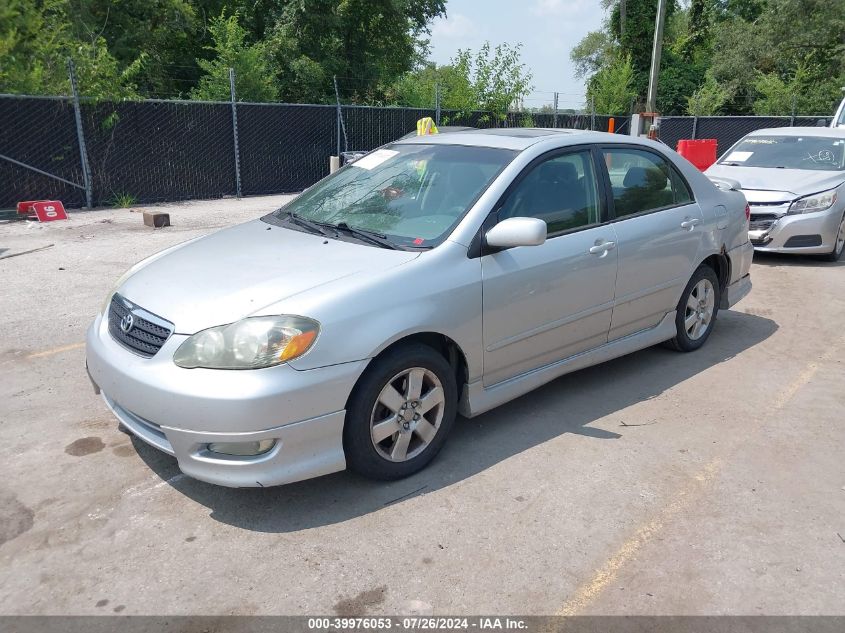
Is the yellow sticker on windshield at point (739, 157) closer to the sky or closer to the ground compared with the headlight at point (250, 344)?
closer to the sky

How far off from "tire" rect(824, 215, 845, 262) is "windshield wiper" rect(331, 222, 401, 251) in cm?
715

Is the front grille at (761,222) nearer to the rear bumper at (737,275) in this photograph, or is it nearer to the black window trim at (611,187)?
the rear bumper at (737,275)

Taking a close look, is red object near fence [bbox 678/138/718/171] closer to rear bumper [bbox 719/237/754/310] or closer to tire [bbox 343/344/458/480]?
rear bumper [bbox 719/237/754/310]

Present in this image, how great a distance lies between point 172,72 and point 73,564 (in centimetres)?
2623

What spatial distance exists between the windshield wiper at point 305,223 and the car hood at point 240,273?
0.22 feet

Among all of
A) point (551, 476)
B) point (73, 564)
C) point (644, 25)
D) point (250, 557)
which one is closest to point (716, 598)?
point (551, 476)

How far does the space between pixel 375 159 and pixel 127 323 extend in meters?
2.02

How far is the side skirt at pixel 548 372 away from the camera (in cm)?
390

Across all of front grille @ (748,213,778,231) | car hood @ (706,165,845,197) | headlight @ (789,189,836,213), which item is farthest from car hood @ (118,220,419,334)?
car hood @ (706,165,845,197)

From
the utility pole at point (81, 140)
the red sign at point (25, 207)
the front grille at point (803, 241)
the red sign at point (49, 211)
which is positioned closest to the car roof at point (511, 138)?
the front grille at point (803, 241)

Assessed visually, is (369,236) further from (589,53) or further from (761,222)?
(589,53)

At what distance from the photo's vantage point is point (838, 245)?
9016mm

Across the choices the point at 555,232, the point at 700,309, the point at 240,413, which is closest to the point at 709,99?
the point at 700,309

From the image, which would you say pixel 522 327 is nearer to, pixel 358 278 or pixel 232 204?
pixel 358 278
